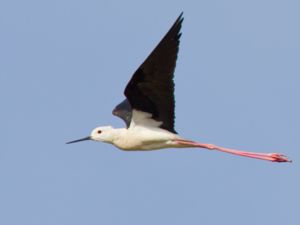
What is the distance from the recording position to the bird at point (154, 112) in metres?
12.2

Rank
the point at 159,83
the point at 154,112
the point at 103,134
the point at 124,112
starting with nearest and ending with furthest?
the point at 159,83
the point at 154,112
the point at 103,134
the point at 124,112

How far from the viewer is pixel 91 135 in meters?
14.0

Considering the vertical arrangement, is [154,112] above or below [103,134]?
above

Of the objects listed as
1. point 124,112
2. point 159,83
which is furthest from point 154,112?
point 124,112

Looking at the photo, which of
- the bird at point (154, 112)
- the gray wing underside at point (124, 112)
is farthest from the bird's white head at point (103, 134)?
the gray wing underside at point (124, 112)

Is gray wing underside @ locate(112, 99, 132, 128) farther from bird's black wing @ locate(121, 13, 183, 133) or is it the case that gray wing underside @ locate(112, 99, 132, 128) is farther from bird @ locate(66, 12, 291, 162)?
bird's black wing @ locate(121, 13, 183, 133)

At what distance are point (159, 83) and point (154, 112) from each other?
715mm

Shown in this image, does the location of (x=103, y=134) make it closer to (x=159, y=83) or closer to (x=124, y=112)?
(x=124, y=112)

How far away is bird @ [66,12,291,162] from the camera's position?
12.2 metres

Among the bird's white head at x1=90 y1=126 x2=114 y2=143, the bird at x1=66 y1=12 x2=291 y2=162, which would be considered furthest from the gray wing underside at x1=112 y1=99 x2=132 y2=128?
the bird's white head at x1=90 y1=126 x2=114 y2=143

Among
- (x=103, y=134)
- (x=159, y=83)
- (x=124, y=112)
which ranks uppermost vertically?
(x=159, y=83)

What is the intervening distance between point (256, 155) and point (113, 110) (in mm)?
2358

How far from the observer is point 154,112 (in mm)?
13094

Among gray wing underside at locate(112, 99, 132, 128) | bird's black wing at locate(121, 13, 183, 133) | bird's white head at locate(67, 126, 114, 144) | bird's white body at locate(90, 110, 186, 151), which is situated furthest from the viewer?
gray wing underside at locate(112, 99, 132, 128)
